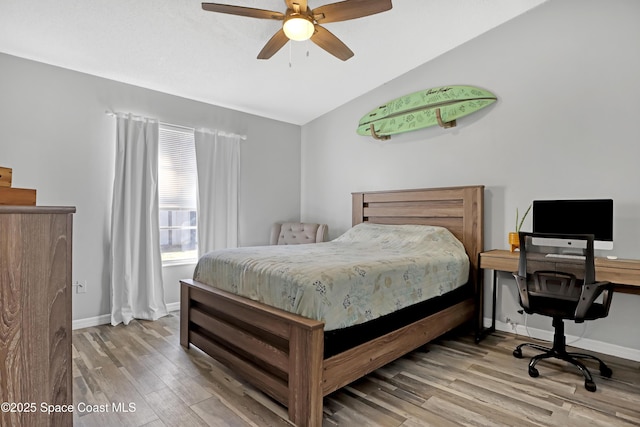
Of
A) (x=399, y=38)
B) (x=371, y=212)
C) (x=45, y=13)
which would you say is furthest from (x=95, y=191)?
(x=399, y=38)

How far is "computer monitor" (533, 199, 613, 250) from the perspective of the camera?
259cm

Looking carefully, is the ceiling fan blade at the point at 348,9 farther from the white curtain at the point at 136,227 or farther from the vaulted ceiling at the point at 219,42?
the white curtain at the point at 136,227

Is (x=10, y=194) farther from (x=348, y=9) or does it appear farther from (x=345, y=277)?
(x=348, y=9)

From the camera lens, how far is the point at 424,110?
381cm

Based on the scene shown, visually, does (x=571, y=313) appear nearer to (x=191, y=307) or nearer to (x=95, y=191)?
(x=191, y=307)

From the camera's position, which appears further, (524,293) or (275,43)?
(275,43)

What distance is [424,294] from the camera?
262 cm

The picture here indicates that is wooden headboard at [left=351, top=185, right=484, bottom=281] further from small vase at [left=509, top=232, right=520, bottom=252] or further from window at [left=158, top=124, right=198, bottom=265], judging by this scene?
window at [left=158, top=124, right=198, bottom=265]

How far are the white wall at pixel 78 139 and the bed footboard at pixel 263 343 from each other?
1322 millimetres

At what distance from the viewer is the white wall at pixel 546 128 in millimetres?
2703

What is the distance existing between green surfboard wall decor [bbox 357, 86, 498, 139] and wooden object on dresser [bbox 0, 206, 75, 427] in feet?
11.5

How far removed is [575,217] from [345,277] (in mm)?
2088

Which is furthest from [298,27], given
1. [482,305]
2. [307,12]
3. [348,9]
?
[482,305]

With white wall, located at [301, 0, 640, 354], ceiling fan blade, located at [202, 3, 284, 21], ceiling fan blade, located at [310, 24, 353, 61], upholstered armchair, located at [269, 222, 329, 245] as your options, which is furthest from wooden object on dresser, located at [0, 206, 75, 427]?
upholstered armchair, located at [269, 222, 329, 245]
